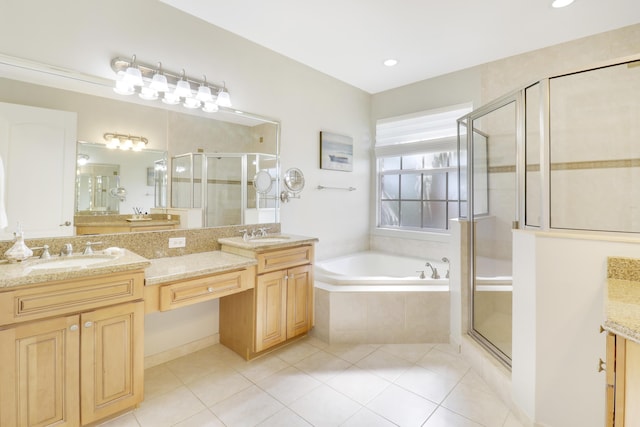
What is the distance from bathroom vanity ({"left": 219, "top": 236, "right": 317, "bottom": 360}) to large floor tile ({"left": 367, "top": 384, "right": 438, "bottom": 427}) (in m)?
0.85

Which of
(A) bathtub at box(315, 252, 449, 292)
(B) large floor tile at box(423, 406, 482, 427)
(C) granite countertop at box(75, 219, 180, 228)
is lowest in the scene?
(B) large floor tile at box(423, 406, 482, 427)

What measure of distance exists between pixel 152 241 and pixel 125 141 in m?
0.72

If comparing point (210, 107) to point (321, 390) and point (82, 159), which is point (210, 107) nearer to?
point (82, 159)

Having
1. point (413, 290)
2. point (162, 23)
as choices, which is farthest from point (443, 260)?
point (162, 23)

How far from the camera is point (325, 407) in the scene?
1753mm

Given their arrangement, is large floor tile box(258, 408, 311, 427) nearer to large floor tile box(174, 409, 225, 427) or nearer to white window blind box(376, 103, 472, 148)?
large floor tile box(174, 409, 225, 427)

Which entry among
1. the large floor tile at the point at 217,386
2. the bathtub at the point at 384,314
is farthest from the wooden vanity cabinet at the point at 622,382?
the large floor tile at the point at 217,386

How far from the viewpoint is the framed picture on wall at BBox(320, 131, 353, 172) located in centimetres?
339

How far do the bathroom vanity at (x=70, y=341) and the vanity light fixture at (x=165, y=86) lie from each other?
1.21 metres

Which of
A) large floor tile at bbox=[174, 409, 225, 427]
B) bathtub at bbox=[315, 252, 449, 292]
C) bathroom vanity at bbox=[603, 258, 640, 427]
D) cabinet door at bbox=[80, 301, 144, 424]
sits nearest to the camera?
bathroom vanity at bbox=[603, 258, 640, 427]

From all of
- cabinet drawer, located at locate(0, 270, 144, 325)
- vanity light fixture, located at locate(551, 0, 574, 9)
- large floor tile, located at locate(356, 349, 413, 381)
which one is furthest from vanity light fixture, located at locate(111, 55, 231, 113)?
vanity light fixture, located at locate(551, 0, 574, 9)

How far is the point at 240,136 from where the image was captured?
8.73 feet

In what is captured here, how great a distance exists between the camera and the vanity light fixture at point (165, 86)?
2008mm

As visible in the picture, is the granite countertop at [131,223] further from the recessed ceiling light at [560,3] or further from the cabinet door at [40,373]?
the recessed ceiling light at [560,3]
